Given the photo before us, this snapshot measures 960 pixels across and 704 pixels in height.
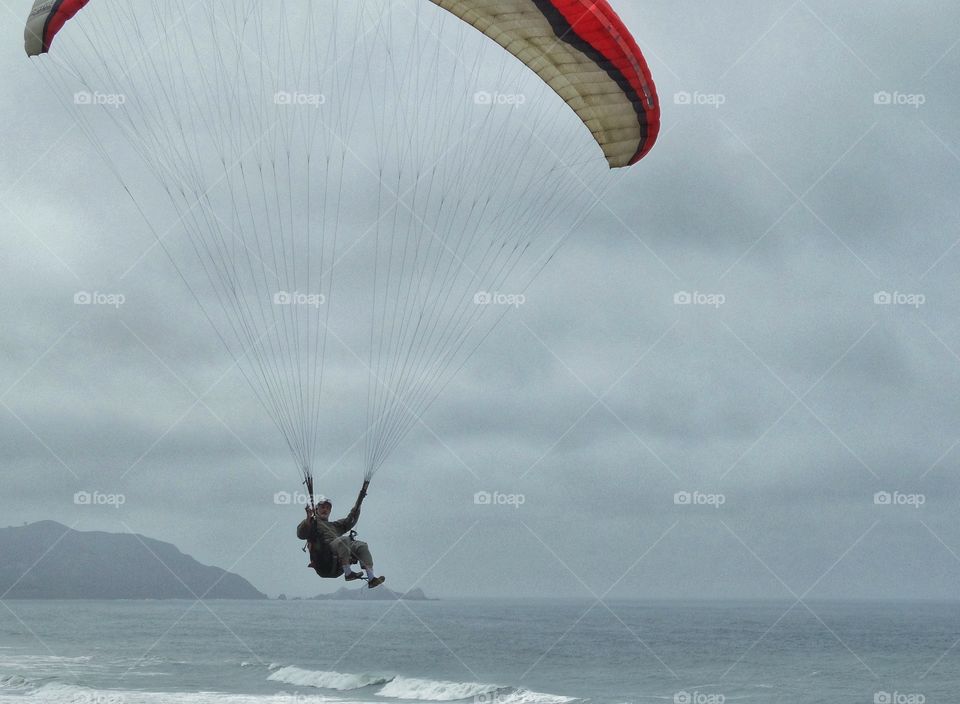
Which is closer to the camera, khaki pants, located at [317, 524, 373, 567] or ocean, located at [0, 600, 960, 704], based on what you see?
khaki pants, located at [317, 524, 373, 567]

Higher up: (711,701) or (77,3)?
(77,3)

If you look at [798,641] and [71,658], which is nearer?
[71,658]

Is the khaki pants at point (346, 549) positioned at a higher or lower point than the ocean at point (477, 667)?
lower

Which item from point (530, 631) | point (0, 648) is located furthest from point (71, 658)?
point (530, 631)

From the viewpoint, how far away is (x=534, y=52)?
1440cm

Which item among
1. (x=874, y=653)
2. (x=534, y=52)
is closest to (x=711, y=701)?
(x=874, y=653)

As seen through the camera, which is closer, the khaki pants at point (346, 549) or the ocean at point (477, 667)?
the khaki pants at point (346, 549)

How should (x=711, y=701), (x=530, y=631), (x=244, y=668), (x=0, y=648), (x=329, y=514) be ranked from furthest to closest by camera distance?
1. (x=530, y=631)
2. (x=0, y=648)
3. (x=244, y=668)
4. (x=711, y=701)
5. (x=329, y=514)

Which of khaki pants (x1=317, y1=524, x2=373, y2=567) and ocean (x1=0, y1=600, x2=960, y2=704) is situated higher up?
ocean (x1=0, y1=600, x2=960, y2=704)

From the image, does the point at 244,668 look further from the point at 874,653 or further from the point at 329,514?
the point at 329,514

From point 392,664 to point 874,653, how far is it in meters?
32.6

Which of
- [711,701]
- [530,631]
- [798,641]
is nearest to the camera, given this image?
[711,701]

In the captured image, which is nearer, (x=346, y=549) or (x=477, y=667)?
(x=346, y=549)

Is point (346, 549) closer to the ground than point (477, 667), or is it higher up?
closer to the ground
